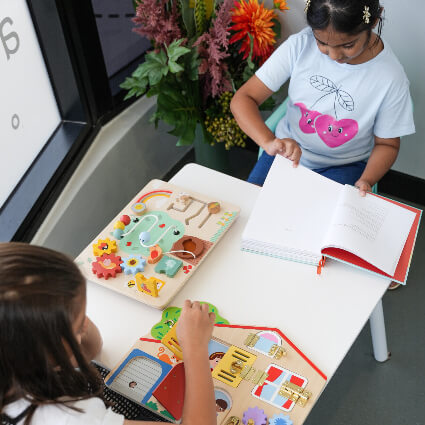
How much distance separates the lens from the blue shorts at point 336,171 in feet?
5.32

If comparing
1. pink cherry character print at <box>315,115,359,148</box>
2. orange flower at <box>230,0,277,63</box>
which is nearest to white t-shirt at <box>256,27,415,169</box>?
pink cherry character print at <box>315,115,359,148</box>

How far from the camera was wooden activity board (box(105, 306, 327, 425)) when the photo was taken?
0.97 metres

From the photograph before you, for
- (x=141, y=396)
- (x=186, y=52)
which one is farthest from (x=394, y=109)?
(x=141, y=396)

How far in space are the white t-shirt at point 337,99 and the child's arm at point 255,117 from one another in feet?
0.11

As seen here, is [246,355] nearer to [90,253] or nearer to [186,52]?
[90,253]

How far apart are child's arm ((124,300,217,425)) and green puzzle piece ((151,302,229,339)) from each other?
0.18 ft

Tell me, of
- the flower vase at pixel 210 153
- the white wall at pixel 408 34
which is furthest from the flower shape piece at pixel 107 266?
the white wall at pixel 408 34

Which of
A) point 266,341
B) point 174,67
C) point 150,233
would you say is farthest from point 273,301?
point 174,67

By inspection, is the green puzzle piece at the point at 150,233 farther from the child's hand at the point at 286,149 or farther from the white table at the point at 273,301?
the child's hand at the point at 286,149

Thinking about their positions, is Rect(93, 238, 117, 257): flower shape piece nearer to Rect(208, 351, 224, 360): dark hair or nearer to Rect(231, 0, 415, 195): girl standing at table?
Rect(208, 351, 224, 360): dark hair

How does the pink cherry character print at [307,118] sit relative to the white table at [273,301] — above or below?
above

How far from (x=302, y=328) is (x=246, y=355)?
0.14 metres

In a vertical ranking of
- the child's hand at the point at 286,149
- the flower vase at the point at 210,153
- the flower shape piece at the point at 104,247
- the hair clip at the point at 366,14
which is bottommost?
the flower vase at the point at 210,153

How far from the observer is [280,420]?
95 cm
